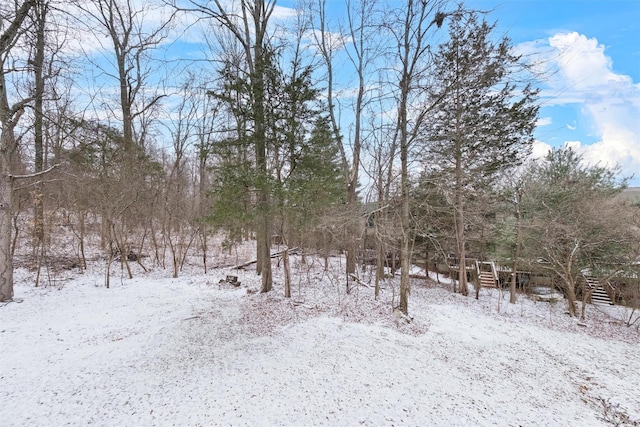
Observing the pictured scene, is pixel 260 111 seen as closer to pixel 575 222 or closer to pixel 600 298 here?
pixel 575 222

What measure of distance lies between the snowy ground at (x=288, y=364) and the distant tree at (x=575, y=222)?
8.12 feet

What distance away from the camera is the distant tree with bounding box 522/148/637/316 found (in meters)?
8.12

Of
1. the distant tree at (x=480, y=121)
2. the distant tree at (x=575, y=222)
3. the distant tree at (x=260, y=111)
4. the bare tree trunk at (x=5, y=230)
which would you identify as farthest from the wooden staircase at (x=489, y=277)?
the bare tree trunk at (x=5, y=230)

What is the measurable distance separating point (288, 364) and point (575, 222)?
942 centimetres

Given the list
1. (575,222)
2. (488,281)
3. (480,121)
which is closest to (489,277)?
(488,281)

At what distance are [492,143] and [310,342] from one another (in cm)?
863

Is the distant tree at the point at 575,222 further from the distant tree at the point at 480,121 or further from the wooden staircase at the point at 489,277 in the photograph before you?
the wooden staircase at the point at 489,277

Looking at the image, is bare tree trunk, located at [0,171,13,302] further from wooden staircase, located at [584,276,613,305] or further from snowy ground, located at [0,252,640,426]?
wooden staircase, located at [584,276,613,305]

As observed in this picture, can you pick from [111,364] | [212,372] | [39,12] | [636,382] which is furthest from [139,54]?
[636,382]

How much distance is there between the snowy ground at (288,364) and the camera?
3055 millimetres

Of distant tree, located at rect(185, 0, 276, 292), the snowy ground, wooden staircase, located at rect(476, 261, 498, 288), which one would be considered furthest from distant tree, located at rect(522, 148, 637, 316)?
distant tree, located at rect(185, 0, 276, 292)

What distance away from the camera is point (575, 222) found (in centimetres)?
830

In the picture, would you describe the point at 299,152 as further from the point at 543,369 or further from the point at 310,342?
the point at 543,369

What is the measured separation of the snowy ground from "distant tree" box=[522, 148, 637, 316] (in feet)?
8.12
